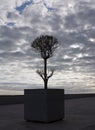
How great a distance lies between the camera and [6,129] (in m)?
13.1

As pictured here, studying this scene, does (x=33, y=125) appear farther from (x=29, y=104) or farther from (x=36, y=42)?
(x=36, y=42)

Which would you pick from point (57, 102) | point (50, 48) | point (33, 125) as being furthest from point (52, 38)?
point (33, 125)

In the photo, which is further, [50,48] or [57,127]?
[50,48]

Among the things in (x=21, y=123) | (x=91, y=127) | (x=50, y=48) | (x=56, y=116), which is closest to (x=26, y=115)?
(x=21, y=123)

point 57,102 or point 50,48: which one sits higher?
point 50,48

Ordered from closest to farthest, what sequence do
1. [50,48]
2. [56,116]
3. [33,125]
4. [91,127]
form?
[91,127], [33,125], [56,116], [50,48]

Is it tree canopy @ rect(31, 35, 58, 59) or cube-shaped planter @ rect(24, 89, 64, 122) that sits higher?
tree canopy @ rect(31, 35, 58, 59)

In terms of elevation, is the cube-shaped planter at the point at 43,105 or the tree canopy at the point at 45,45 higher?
the tree canopy at the point at 45,45

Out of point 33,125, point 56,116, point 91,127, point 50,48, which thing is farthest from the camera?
point 50,48

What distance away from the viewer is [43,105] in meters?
14.5

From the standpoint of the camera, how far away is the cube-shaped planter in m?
14.4

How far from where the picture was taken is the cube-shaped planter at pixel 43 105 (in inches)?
568

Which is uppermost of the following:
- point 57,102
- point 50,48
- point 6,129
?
point 50,48

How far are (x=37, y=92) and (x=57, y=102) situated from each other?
3.71 ft
